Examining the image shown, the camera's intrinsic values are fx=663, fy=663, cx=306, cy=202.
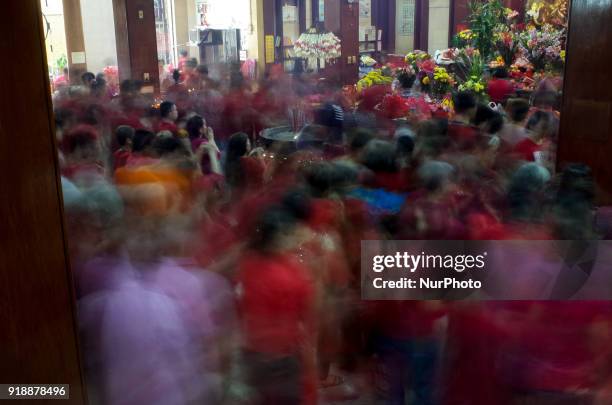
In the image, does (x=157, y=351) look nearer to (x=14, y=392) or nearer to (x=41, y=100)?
(x=14, y=392)

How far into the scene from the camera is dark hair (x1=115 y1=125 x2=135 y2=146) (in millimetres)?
3742

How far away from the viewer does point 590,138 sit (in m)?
3.26

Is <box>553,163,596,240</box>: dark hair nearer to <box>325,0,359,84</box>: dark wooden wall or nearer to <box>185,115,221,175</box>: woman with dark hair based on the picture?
<box>185,115,221,175</box>: woman with dark hair

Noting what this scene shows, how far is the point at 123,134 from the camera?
3.77m

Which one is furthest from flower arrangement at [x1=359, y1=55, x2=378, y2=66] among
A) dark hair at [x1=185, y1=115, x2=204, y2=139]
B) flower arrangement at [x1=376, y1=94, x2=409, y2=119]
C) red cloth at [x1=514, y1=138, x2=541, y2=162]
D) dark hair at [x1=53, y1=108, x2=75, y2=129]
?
dark hair at [x1=53, y1=108, x2=75, y2=129]

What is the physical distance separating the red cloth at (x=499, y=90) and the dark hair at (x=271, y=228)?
3478 mm

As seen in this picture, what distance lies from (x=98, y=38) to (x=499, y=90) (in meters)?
4.49

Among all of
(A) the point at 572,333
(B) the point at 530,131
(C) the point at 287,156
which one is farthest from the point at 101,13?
(A) the point at 572,333

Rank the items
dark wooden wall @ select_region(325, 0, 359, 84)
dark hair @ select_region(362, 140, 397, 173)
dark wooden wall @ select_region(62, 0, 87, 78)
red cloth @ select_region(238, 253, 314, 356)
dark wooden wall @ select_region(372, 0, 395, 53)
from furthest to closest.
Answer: dark wooden wall @ select_region(372, 0, 395, 53)
dark wooden wall @ select_region(325, 0, 359, 84)
dark wooden wall @ select_region(62, 0, 87, 78)
dark hair @ select_region(362, 140, 397, 173)
red cloth @ select_region(238, 253, 314, 356)

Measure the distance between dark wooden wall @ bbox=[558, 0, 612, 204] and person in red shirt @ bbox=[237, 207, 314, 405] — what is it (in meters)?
1.81

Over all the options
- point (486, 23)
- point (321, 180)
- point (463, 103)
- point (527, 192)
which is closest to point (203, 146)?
point (321, 180)

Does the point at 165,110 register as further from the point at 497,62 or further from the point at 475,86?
the point at 497,62

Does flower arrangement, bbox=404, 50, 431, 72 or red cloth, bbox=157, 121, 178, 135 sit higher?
flower arrangement, bbox=404, 50, 431, 72

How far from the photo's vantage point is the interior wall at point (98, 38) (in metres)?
7.26
